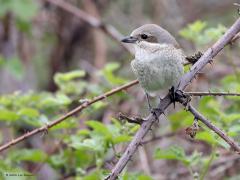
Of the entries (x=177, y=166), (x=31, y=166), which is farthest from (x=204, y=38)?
(x=31, y=166)

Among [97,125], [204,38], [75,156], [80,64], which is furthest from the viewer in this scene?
[80,64]

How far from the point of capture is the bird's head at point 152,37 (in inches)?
124

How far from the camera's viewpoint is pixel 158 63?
9.78ft

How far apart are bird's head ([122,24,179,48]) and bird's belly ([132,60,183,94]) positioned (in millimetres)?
214

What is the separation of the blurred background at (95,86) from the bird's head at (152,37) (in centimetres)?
32

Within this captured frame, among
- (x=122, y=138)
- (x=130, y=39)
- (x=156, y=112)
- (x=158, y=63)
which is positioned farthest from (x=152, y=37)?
(x=156, y=112)

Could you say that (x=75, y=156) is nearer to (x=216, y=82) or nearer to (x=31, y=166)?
(x=31, y=166)

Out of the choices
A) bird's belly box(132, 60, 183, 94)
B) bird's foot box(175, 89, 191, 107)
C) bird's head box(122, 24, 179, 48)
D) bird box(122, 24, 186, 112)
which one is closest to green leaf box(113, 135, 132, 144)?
bird box(122, 24, 186, 112)

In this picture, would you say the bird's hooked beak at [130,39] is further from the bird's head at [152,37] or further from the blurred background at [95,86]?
the blurred background at [95,86]

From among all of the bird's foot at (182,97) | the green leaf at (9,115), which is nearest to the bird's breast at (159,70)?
the bird's foot at (182,97)

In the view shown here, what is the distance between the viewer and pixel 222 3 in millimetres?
6961

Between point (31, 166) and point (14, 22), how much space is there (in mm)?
1823

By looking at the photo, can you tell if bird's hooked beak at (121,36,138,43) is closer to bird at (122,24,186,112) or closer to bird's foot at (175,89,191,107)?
bird at (122,24,186,112)

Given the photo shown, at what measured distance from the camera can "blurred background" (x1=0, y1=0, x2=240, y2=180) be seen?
10.5 ft
